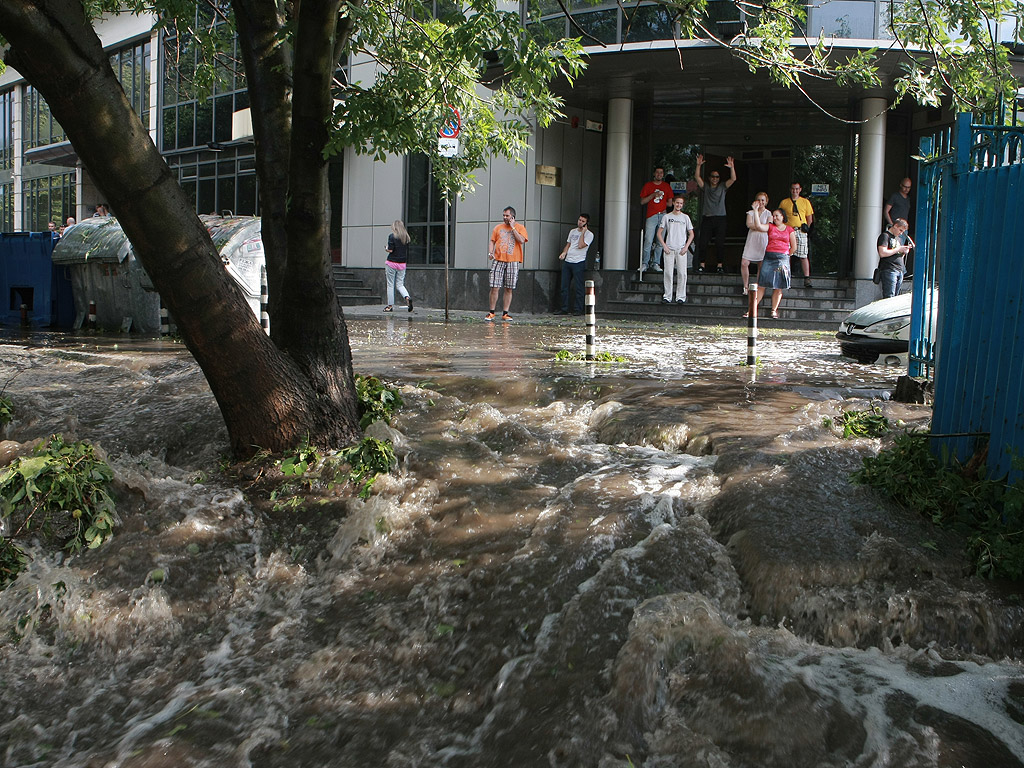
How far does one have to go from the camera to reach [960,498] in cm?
522

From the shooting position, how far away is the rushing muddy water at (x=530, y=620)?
3689 mm

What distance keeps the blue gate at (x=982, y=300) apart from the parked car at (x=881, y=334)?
4.82 meters

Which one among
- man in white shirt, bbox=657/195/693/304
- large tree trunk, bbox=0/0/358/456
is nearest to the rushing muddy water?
large tree trunk, bbox=0/0/358/456

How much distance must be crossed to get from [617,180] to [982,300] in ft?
51.9

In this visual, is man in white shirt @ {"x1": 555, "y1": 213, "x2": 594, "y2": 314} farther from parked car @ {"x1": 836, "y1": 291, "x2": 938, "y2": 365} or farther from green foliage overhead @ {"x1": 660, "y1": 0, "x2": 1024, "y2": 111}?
green foliage overhead @ {"x1": 660, "y1": 0, "x2": 1024, "y2": 111}

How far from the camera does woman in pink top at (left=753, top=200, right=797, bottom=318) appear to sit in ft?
53.7

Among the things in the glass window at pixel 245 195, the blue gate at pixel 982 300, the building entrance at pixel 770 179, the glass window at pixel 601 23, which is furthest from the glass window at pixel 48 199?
the blue gate at pixel 982 300

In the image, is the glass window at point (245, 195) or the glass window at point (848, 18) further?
the glass window at point (245, 195)

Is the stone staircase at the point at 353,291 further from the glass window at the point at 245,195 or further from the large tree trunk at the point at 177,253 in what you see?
the large tree trunk at the point at 177,253

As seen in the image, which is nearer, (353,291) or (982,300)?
(982,300)

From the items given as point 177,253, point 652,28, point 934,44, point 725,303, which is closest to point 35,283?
point 652,28

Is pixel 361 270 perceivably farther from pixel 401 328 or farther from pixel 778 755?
pixel 778 755

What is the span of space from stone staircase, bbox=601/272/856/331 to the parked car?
20.5 ft

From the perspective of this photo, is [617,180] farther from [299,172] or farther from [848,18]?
[299,172]
